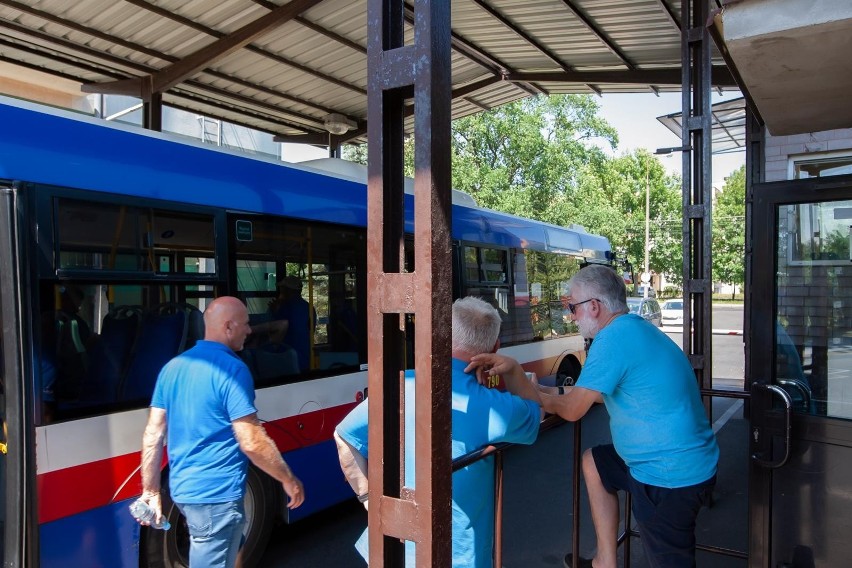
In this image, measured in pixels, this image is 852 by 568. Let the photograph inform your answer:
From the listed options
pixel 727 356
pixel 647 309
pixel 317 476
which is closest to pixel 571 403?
pixel 317 476

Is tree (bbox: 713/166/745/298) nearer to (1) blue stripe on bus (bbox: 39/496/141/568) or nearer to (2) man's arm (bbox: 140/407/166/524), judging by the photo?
(1) blue stripe on bus (bbox: 39/496/141/568)

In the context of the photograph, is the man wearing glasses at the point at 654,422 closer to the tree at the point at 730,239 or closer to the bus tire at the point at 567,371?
the bus tire at the point at 567,371

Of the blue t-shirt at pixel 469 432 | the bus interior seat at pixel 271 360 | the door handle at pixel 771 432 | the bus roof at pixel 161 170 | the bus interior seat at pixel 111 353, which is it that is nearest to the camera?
the blue t-shirt at pixel 469 432

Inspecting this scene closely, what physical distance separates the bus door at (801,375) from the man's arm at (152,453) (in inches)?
120

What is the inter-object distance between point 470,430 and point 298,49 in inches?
325

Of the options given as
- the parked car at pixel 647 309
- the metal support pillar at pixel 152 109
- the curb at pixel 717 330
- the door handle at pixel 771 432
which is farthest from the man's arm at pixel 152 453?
the curb at pixel 717 330

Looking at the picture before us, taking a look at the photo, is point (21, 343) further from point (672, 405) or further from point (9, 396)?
point (672, 405)

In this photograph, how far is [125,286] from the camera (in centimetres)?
388

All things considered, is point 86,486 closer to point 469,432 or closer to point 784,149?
point 469,432

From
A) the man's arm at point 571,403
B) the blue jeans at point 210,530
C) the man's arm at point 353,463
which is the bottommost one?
the blue jeans at point 210,530

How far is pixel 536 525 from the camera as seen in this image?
554 centimetres

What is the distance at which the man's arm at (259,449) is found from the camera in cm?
332

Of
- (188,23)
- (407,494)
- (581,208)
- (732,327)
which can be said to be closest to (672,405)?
(407,494)

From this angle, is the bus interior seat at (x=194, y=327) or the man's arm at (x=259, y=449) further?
the bus interior seat at (x=194, y=327)
